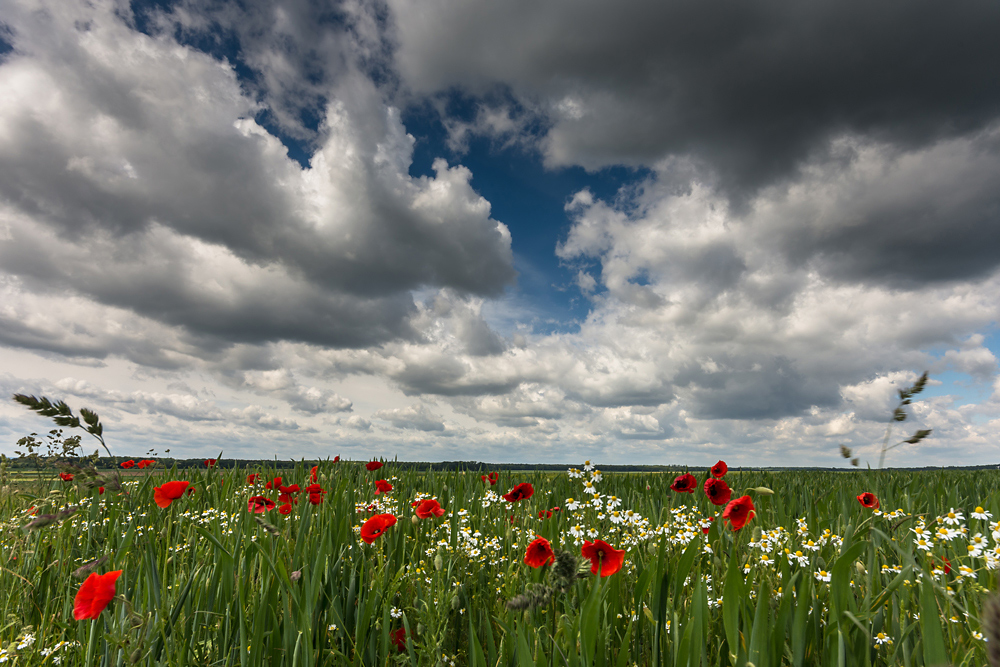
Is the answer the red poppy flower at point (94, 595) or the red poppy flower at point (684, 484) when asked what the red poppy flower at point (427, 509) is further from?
the red poppy flower at point (684, 484)

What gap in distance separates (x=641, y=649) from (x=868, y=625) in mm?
1112

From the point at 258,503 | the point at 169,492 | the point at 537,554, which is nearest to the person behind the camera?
the point at 537,554

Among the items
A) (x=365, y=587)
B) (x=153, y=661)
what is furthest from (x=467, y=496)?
(x=153, y=661)

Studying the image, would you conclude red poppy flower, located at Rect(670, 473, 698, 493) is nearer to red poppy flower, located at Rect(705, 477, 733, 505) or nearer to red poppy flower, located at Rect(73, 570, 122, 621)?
red poppy flower, located at Rect(705, 477, 733, 505)

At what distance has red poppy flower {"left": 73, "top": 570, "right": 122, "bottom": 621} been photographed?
2.42m

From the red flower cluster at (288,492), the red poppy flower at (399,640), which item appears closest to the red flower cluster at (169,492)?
the red flower cluster at (288,492)

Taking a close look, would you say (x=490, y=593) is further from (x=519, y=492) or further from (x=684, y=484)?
(x=684, y=484)

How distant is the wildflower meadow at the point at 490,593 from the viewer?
2379mm

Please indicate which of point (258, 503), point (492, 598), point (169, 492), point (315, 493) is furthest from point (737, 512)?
point (169, 492)

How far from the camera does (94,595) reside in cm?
248

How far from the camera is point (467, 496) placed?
19.7 feet

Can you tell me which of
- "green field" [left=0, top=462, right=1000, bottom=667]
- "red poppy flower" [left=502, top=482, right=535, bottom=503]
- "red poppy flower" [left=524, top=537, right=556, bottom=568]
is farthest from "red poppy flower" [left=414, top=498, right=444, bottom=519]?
"red poppy flower" [left=524, top=537, right=556, bottom=568]

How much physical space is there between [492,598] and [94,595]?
2203 millimetres

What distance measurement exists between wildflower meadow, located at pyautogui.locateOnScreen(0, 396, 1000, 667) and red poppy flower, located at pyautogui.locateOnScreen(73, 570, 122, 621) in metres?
0.01
